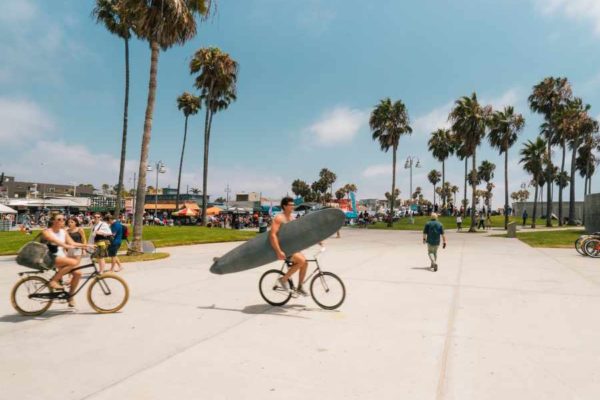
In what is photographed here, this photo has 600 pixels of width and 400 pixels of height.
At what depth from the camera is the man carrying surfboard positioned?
6.21 m

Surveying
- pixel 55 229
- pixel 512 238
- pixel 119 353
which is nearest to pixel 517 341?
pixel 119 353

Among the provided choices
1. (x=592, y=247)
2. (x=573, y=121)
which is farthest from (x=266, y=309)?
(x=573, y=121)

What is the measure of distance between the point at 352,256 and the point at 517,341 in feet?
31.7

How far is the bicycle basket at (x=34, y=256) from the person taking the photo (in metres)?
5.98

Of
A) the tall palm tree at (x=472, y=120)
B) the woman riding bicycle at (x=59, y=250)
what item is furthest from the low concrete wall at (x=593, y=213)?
the woman riding bicycle at (x=59, y=250)

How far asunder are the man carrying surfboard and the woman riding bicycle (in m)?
3.19

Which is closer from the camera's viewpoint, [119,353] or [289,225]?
[119,353]

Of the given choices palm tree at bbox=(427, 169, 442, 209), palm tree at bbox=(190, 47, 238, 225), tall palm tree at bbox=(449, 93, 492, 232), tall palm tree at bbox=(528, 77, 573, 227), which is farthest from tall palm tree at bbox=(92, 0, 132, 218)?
palm tree at bbox=(427, 169, 442, 209)

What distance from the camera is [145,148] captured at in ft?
47.5

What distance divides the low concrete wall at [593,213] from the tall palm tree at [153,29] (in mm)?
28720

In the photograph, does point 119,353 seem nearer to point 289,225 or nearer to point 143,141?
point 289,225

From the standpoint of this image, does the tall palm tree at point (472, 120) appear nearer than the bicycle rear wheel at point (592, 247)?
No

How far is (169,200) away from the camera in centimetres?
7988

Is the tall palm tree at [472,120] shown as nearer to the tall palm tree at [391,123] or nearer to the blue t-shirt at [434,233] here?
the tall palm tree at [391,123]
